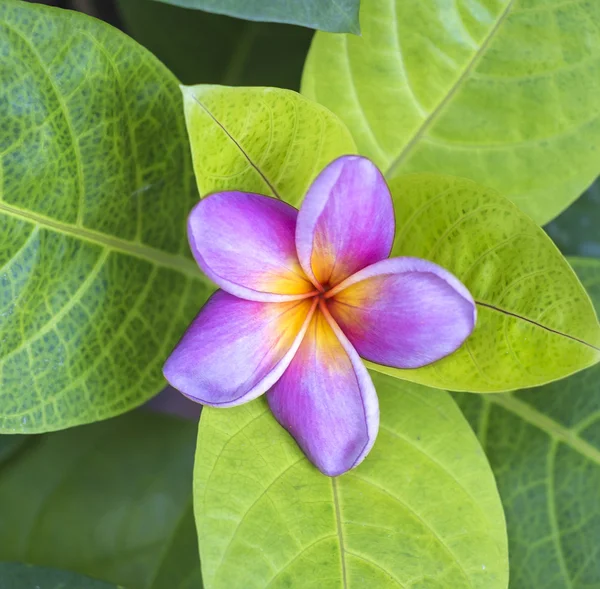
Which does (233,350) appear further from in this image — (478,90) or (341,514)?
(478,90)

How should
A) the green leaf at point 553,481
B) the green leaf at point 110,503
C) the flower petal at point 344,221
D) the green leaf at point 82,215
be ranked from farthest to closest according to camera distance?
1. the green leaf at point 110,503
2. the green leaf at point 553,481
3. the green leaf at point 82,215
4. the flower petal at point 344,221

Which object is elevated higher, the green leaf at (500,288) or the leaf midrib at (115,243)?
the green leaf at (500,288)

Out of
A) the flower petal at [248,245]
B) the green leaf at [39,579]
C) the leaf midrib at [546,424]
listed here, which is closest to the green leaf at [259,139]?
the flower petal at [248,245]

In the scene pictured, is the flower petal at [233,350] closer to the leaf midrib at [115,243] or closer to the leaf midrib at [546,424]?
the leaf midrib at [115,243]

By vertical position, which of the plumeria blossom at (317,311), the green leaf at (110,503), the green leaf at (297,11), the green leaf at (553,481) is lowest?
the green leaf at (110,503)

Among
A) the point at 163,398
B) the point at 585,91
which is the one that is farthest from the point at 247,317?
the point at 163,398

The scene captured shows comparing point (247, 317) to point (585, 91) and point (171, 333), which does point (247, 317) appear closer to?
point (171, 333)
